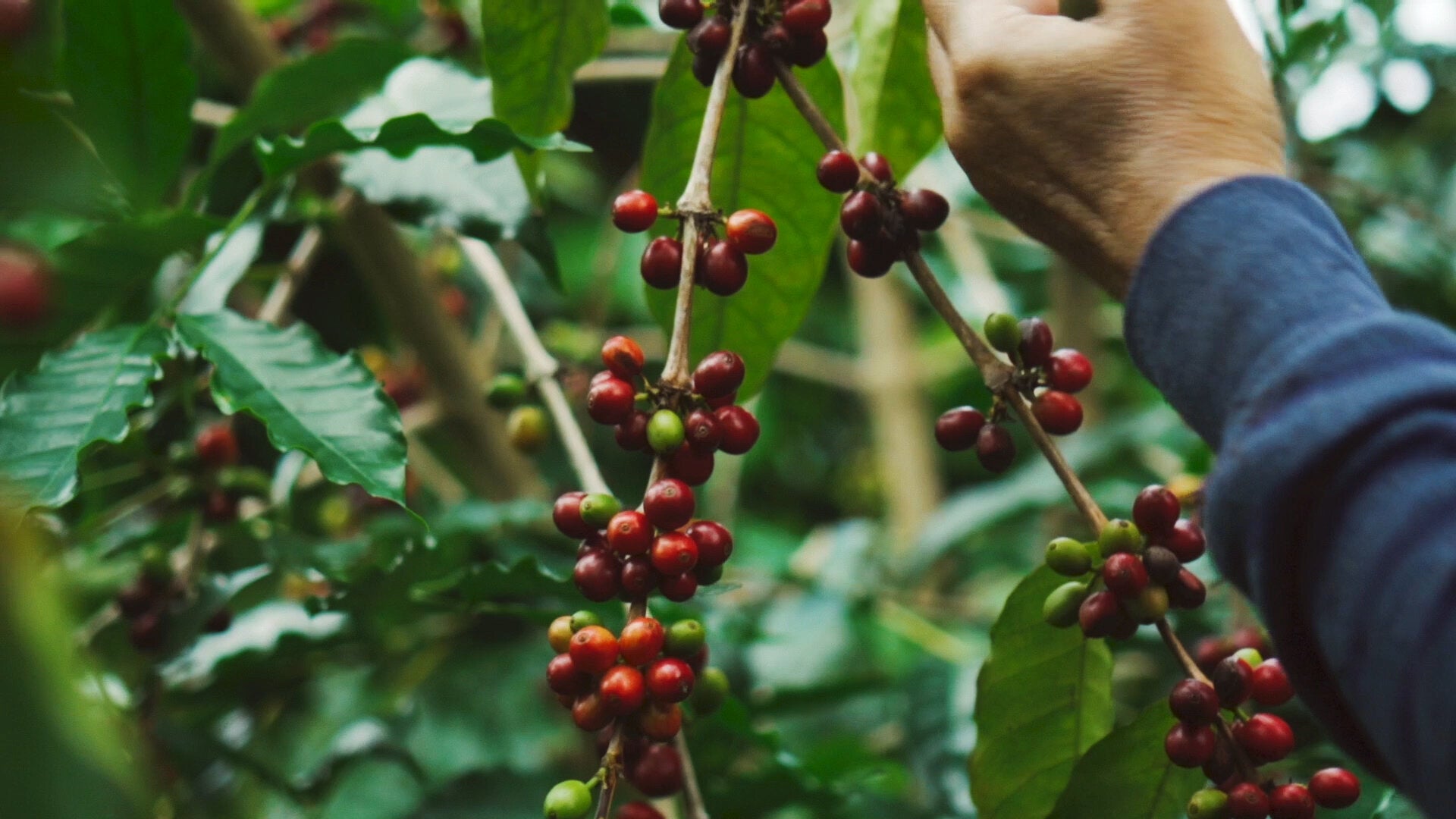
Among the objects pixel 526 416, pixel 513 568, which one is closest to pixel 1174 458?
pixel 526 416

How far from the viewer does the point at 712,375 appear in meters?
0.69

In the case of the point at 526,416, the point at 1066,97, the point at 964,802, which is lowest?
the point at 964,802

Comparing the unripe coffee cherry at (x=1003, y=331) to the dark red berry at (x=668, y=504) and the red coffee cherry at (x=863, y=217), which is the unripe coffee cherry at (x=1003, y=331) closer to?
the red coffee cherry at (x=863, y=217)

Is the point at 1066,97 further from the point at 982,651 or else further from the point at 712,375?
the point at 982,651

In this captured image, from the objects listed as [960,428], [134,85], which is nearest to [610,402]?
[960,428]

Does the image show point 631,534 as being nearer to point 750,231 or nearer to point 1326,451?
point 750,231

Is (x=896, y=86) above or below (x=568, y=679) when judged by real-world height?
above

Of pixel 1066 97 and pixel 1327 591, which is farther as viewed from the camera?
pixel 1066 97

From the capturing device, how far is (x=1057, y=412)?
759mm

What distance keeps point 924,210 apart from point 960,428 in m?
0.15

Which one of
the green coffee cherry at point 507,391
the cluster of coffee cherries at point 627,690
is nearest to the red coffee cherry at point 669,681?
the cluster of coffee cherries at point 627,690

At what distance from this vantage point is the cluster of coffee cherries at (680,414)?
0.67m

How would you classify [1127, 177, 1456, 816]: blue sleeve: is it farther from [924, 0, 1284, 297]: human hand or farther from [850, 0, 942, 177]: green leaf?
[850, 0, 942, 177]: green leaf

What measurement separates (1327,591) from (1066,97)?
33cm
